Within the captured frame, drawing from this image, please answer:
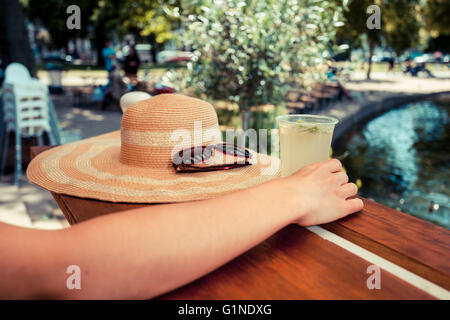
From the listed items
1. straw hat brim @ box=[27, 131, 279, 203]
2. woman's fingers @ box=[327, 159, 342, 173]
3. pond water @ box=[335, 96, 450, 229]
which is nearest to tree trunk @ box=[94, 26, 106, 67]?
pond water @ box=[335, 96, 450, 229]

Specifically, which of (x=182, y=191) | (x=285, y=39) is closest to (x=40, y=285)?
(x=182, y=191)

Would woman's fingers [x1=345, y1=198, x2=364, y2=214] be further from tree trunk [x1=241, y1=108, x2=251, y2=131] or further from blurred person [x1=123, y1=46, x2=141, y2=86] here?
blurred person [x1=123, y1=46, x2=141, y2=86]

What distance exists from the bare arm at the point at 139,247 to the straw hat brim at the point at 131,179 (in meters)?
0.23

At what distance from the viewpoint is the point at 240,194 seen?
Result: 83cm

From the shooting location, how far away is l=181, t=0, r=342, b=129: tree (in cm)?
348

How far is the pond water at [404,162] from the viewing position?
568cm

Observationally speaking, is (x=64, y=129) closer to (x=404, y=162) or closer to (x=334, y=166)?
(x=404, y=162)

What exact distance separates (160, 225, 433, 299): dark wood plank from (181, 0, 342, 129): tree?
280 cm

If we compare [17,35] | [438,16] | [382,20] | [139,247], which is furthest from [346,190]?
[438,16]

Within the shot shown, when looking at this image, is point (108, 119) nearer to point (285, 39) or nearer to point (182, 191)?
point (285, 39)

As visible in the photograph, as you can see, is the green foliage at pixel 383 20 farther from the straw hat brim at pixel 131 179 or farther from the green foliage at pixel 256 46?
the straw hat brim at pixel 131 179

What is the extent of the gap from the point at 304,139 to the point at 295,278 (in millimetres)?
561

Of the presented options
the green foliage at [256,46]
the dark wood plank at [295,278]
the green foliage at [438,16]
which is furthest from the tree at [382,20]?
the dark wood plank at [295,278]
